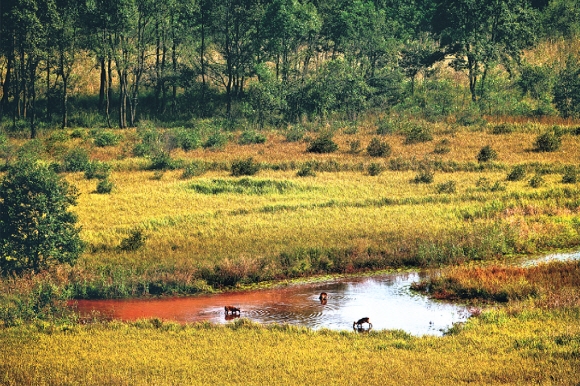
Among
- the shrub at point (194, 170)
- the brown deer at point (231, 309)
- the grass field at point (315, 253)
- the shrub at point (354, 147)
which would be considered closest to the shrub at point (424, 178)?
the grass field at point (315, 253)

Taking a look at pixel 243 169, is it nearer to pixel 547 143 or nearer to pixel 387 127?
pixel 387 127

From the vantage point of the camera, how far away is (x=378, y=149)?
55.5 m

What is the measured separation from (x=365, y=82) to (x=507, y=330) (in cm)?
5571

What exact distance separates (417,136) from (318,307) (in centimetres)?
3241

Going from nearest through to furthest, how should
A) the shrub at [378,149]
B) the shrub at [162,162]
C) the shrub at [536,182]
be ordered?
the shrub at [536,182]
the shrub at [162,162]
the shrub at [378,149]

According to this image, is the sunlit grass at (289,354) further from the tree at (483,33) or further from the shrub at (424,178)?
the tree at (483,33)

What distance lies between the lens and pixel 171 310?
28797mm

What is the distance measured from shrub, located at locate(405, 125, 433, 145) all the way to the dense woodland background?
7463mm

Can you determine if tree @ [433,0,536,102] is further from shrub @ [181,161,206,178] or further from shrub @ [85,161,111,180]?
shrub @ [85,161,111,180]

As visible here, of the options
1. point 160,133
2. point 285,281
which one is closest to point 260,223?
point 285,281

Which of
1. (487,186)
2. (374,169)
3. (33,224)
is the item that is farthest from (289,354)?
(374,169)

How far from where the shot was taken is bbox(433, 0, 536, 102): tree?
7794cm

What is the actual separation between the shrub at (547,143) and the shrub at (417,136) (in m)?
7.48

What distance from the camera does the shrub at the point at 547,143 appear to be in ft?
179
